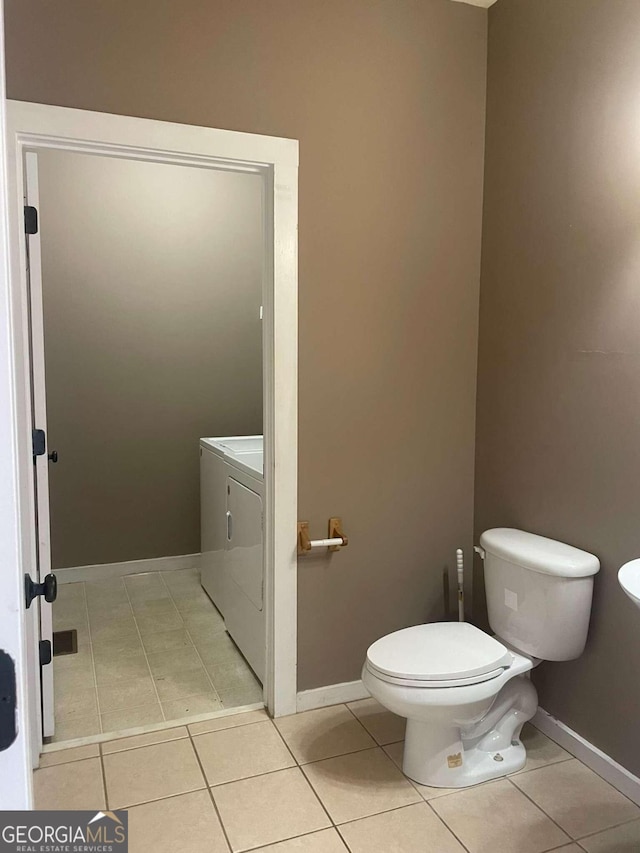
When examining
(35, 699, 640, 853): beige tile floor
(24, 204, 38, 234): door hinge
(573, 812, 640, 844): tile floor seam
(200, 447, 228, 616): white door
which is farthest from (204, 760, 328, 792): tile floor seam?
(24, 204, 38, 234): door hinge

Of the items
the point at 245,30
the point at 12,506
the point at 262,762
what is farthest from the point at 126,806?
the point at 245,30

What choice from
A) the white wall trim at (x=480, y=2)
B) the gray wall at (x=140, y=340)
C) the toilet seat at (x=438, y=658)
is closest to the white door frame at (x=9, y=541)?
the toilet seat at (x=438, y=658)

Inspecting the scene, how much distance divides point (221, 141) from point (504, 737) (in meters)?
2.14

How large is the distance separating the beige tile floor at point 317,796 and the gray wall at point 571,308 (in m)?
0.23

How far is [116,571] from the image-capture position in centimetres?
391

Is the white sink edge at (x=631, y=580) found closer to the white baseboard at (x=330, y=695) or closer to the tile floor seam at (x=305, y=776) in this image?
the tile floor seam at (x=305, y=776)

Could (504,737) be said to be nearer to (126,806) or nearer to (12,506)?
(126,806)

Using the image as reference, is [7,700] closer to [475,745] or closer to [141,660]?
[475,745]

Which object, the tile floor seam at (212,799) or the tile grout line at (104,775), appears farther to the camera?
the tile grout line at (104,775)

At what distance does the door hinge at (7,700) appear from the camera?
62 cm

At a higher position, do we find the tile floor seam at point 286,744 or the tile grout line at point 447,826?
the tile floor seam at point 286,744

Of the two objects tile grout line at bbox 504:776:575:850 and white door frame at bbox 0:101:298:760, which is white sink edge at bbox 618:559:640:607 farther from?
white door frame at bbox 0:101:298:760

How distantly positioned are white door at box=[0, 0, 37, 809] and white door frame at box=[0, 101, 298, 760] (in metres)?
1.33

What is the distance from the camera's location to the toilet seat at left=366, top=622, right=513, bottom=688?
1931mm
